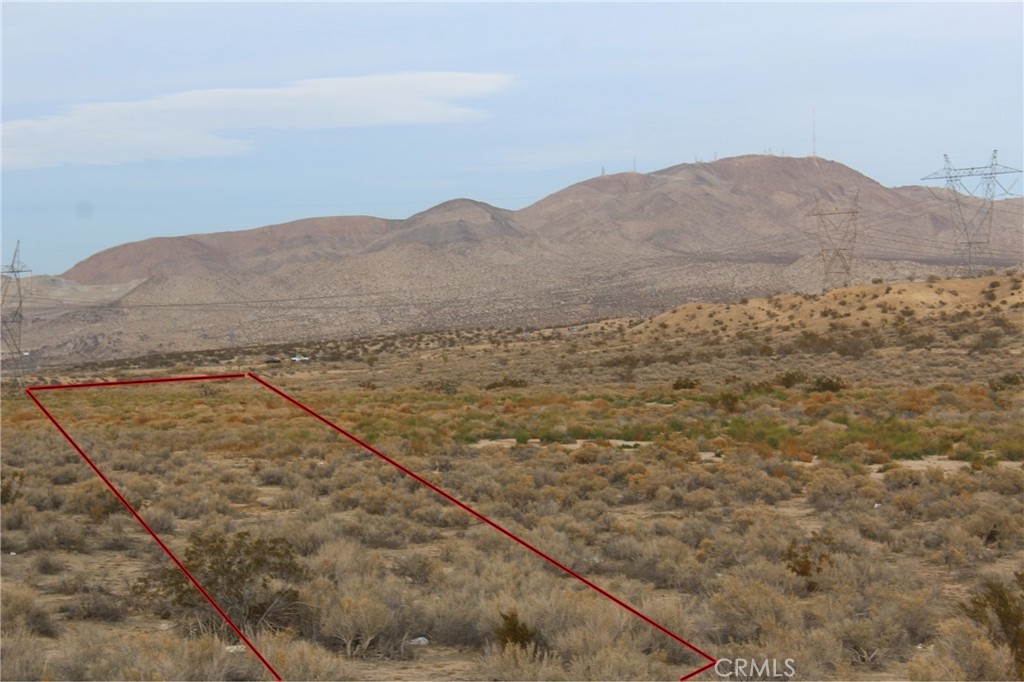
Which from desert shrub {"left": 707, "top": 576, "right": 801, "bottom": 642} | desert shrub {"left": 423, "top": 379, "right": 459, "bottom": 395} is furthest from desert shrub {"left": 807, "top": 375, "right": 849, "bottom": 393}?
desert shrub {"left": 707, "top": 576, "right": 801, "bottom": 642}

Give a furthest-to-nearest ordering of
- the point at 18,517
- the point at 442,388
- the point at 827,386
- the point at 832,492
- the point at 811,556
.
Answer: the point at 442,388
the point at 827,386
the point at 832,492
the point at 18,517
the point at 811,556

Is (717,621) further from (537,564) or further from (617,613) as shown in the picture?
(537,564)

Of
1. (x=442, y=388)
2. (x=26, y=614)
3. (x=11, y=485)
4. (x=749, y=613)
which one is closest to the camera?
(x=749, y=613)

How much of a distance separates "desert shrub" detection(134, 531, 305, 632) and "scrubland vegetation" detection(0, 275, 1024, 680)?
0.03 metres

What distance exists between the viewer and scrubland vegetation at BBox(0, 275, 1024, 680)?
9352 millimetres

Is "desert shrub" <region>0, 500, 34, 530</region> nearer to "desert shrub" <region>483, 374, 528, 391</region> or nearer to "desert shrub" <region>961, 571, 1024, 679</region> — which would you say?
"desert shrub" <region>961, 571, 1024, 679</region>

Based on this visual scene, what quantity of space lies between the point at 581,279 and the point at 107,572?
592 ft

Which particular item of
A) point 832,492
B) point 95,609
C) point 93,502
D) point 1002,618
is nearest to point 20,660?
point 95,609

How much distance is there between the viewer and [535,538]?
45.2 feet

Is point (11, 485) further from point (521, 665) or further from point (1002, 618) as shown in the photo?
point (1002, 618)

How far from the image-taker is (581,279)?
192m

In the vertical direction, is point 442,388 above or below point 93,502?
below

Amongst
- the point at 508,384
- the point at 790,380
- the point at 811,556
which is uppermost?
the point at 811,556

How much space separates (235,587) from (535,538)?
4.59 meters
